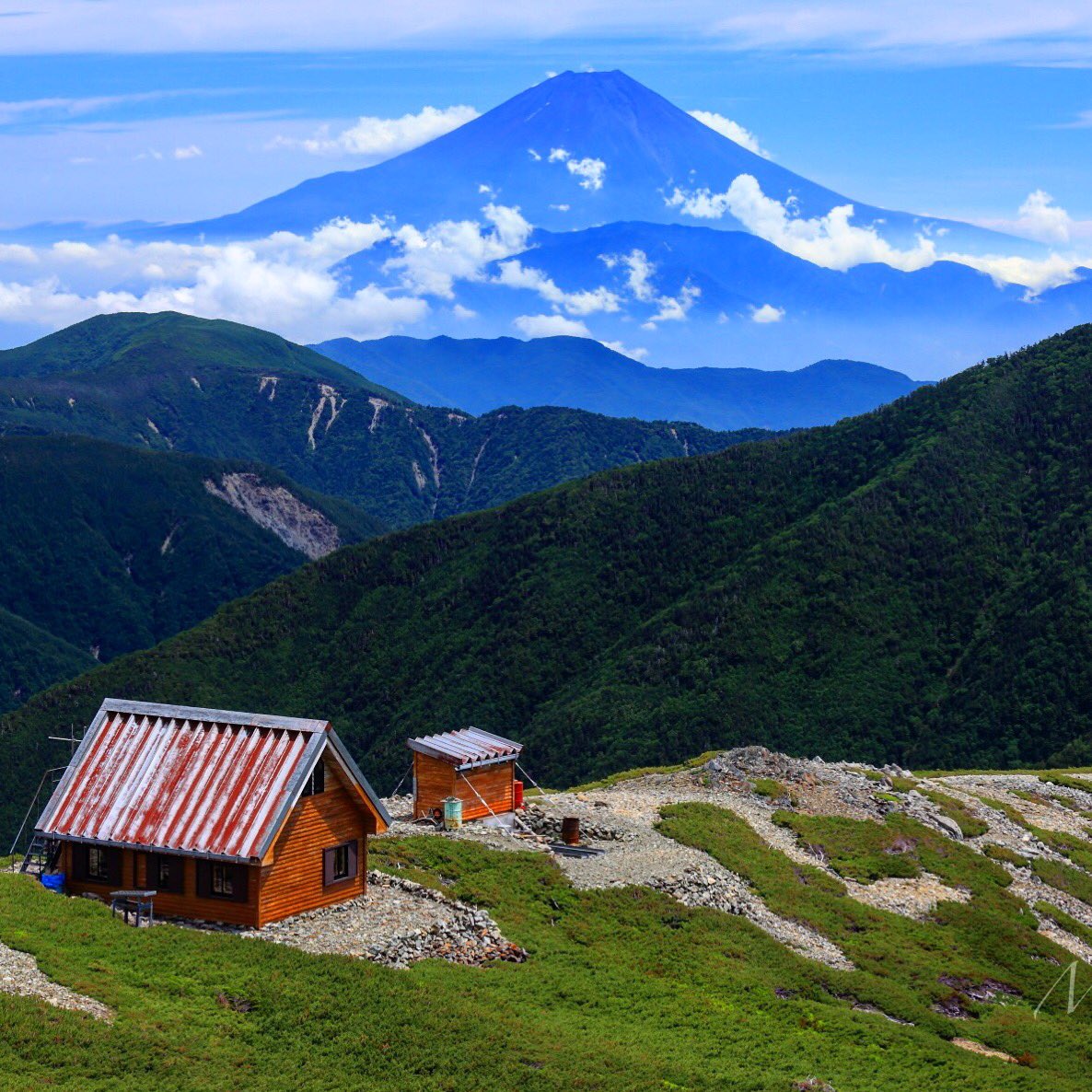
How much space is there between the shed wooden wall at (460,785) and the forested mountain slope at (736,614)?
76.4 metres

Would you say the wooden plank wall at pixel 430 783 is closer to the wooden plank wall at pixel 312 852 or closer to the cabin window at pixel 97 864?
the wooden plank wall at pixel 312 852

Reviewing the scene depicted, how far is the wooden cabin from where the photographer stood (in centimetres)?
4056

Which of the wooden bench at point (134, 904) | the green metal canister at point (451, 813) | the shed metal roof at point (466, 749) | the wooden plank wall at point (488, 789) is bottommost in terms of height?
the wooden bench at point (134, 904)

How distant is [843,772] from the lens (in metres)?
70.1

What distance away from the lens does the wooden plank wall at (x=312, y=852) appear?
4088cm

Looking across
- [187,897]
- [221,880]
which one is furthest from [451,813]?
[187,897]

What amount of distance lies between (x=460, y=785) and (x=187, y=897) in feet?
50.0

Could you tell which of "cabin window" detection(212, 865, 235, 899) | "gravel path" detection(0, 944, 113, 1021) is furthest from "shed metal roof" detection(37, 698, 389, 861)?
"gravel path" detection(0, 944, 113, 1021)

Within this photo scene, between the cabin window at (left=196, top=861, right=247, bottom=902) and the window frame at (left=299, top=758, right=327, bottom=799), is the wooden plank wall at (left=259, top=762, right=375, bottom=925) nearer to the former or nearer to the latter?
the window frame at (left=299, top=758, right=327, bottom=799)

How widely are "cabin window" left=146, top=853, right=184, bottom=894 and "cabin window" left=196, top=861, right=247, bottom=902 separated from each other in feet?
2.05

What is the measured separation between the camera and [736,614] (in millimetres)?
155250

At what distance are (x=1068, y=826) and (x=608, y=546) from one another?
114299 mm

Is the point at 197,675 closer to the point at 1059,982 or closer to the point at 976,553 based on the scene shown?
the point at 976,553

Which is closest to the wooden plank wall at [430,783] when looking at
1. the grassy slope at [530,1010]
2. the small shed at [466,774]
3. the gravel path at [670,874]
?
the small shed at [466,774]
